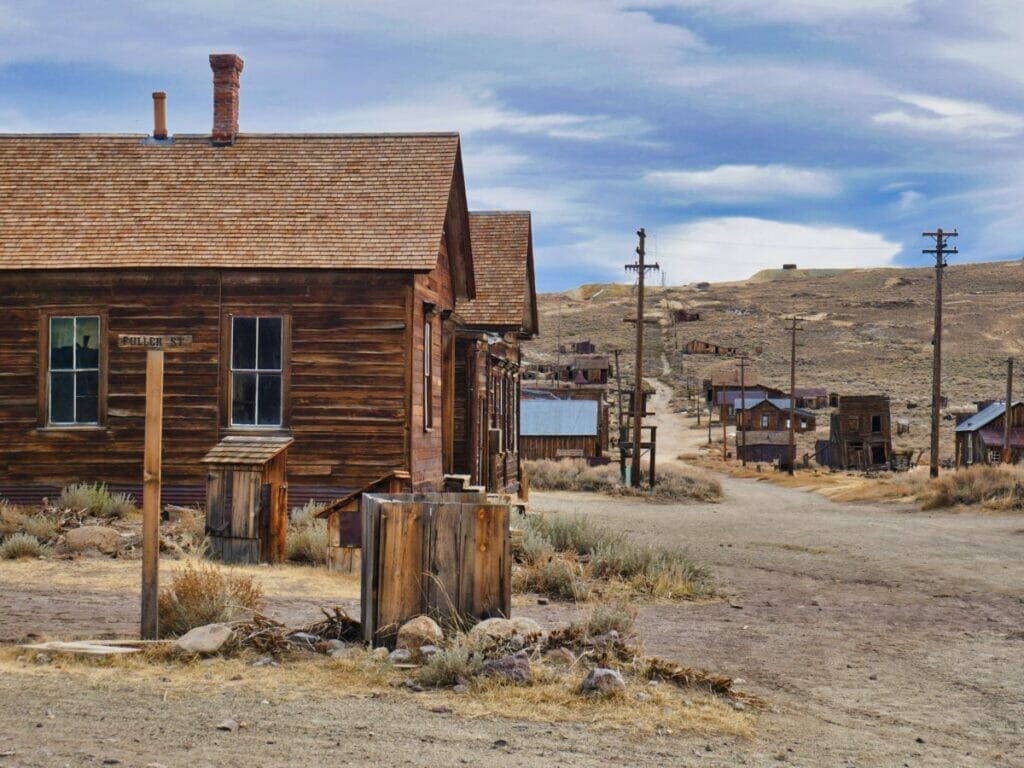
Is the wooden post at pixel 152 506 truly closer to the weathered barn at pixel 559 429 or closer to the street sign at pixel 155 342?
the street sign at pixel 155 342

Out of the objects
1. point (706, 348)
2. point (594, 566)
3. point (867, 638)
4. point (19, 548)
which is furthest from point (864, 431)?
point (706, 348)

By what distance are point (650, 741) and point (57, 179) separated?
14799 millimetres

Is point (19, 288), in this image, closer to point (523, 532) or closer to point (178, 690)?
point (523, 532)

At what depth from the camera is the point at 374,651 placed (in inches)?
287

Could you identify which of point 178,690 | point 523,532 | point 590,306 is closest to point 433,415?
point 523,532

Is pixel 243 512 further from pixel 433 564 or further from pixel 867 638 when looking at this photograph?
pixel 867 638

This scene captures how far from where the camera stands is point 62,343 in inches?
647

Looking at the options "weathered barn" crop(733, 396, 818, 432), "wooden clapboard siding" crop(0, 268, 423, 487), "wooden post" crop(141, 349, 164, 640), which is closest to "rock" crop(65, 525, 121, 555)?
"wooden clapboard siding" crop(0, 268, 423, 487)

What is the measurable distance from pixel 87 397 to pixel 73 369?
0.43 metres

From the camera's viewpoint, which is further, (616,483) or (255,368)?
(616,483)

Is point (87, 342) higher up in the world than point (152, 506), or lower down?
higher up

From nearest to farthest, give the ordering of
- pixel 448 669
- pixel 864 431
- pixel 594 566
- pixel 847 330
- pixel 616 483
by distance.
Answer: pixel 448 669, pixel 594 566, pixel 616 483, pixel 864 431, pixel 847 330

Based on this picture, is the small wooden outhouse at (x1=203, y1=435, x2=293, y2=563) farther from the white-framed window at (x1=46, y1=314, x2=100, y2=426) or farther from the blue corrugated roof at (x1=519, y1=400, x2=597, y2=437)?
the blue corrugated roof at (x1=519, y1=400, x2=597, y2=437)

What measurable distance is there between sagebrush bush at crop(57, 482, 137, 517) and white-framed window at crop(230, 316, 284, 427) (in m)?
1.85
